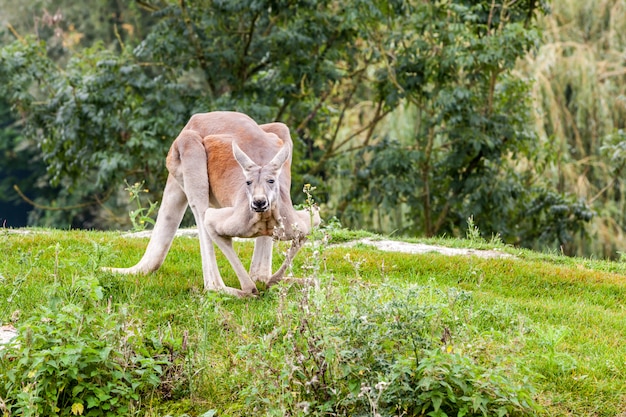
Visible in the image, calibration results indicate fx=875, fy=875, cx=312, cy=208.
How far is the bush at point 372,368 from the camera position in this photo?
451 centimetres

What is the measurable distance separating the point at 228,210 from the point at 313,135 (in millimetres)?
9838

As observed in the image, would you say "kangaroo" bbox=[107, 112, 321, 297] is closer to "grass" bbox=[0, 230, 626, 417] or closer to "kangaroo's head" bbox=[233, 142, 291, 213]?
"kangaroo's head" bbox=[233, 142, 291, 213]

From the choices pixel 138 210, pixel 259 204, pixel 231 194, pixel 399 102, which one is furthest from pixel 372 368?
pixel 399 102

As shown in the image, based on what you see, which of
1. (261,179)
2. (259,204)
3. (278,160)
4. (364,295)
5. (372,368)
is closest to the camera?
(372,368)

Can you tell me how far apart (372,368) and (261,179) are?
1.98 metres

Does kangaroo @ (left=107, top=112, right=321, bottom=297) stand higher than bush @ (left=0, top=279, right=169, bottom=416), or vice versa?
kangaroo @ (left=107, top=112, right=321, bottom=297)

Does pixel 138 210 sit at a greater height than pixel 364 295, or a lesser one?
greater

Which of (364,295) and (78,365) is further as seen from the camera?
(364,295)

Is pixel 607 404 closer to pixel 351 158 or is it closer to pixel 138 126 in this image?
pixel 138 126

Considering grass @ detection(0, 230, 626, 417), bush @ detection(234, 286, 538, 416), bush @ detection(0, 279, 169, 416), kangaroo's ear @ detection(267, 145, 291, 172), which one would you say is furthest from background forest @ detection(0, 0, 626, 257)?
bush @ detection(0, 279, 169, 416)

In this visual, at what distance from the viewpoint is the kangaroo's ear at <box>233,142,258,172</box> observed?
6316mm

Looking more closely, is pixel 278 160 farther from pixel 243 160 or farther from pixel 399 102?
pixel 399 102

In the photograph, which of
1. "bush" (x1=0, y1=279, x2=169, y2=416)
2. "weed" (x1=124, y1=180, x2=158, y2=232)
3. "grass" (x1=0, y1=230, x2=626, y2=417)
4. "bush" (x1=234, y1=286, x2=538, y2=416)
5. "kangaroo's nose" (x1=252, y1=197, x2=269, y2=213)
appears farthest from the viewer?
"weed" (x1=124, y1=180, x2=158, y2=232)

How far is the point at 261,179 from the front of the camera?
6.25 meters
